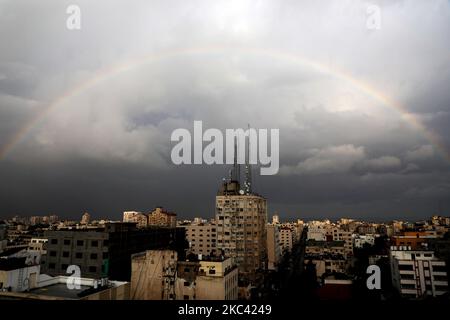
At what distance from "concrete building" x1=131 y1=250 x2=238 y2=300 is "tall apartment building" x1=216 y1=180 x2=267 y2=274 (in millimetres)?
21093

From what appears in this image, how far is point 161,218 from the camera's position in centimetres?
8894

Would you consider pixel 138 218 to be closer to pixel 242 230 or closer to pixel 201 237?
pixel 201 237

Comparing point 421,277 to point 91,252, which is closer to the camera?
point 421,277

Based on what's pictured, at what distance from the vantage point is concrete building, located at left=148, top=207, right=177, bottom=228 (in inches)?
3477

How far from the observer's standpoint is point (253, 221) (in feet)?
152

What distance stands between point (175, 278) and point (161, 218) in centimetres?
6787

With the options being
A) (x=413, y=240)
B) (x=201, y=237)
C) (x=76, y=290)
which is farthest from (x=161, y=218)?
(x=76, y=290)

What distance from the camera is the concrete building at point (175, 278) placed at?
2189 centimetres

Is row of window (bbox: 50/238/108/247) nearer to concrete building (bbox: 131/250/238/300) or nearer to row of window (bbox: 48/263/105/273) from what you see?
row of window (bbox: 48/263/105/273)

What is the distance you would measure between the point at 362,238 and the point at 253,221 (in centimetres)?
3889

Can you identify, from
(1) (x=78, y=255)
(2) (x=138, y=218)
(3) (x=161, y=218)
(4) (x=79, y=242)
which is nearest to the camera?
(1) (x=78, y=255)

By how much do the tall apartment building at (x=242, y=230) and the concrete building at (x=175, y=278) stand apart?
2109cm

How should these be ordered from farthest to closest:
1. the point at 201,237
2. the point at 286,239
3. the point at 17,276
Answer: the point at 286,239, the point at 201,237, the point at 17,276
